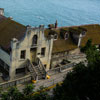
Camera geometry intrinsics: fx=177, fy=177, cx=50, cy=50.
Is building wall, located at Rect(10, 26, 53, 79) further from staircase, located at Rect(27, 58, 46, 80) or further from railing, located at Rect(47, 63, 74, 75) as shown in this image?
railing, located at Rect(47, 63, 74, 75)

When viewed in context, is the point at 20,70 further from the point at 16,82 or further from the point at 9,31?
the point at 9,31

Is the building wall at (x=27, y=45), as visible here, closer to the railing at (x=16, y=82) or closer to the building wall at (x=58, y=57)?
the railing at (x=16, y=82)

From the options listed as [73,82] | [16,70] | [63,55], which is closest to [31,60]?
[16,70]

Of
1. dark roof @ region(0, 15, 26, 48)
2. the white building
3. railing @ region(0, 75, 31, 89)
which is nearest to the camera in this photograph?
railing @ region(0, 75, 31, 89)

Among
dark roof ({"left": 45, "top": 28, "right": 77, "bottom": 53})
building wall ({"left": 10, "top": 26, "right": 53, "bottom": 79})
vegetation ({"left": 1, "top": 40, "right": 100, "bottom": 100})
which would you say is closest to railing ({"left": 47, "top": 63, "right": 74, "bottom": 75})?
building wall ({"left": 10, "top": 26, "right": 53, "bottom": 79})

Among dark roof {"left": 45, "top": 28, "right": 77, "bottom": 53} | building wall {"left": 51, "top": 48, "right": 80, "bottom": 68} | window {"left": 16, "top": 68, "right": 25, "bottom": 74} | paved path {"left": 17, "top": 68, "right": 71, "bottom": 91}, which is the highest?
dark roof {"left": 45, "top": 28, "right": 77, "bottom": 53}

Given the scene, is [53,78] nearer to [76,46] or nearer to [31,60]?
[31,60]

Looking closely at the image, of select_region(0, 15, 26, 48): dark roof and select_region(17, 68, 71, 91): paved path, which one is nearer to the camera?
select_region(17, 68, 71, 91): paved path

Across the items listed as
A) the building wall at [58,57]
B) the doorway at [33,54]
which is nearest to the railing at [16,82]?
the doorway at [33,54]
